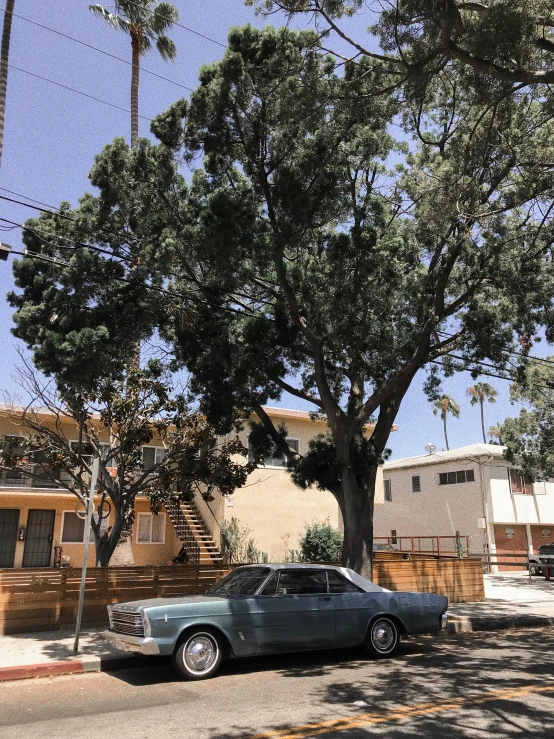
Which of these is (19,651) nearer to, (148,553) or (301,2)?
(301,2)

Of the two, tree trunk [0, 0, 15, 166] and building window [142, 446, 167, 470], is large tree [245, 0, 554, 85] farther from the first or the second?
building window [142, 446, 167, 470]

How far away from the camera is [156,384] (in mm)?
14992

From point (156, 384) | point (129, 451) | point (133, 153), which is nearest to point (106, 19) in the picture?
point (133, 153)

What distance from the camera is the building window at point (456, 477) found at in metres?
33.3

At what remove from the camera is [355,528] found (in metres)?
12.5

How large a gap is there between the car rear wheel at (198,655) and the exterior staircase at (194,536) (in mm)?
11597

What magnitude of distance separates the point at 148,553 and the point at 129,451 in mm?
9506

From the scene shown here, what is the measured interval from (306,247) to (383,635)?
752 centimetres

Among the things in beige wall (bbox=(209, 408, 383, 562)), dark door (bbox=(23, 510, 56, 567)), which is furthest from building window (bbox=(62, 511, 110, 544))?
beige wall (bbox=(209, 408, 383, 562))

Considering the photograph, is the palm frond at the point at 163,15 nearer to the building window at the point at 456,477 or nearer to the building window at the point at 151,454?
the building window at the point at 151,454

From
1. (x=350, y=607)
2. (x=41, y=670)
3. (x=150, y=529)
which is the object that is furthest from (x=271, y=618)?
(x=150, y=529)

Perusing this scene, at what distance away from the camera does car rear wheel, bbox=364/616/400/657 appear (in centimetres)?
920

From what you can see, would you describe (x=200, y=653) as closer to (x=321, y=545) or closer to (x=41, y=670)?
(x=41, y=670)

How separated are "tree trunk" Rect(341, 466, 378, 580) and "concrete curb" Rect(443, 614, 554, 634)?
2004 millimetres
